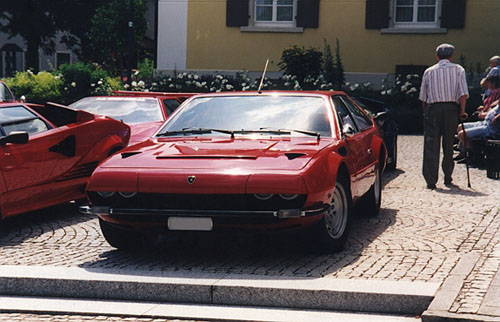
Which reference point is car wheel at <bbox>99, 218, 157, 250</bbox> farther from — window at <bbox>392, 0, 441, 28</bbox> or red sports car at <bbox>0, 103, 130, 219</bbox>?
window at <bbox>392, 0, 441, 28</bbox>

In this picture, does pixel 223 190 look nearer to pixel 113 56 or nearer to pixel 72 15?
pixel 113 56

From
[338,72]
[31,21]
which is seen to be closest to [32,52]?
[31,21]

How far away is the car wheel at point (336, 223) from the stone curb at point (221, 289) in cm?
86

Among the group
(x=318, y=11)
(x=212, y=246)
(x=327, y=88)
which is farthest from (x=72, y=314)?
(x=318, y=11)

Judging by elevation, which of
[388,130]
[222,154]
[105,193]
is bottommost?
[388,130]

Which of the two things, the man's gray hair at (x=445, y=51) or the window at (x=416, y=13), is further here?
the window at (x=416, y=13)

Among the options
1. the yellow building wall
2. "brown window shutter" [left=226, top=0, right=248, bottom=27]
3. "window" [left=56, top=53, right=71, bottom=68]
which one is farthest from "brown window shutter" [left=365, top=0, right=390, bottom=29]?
"window" [left=56, top=53, right=71, bottom=68]

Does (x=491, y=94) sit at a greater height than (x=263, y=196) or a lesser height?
greater

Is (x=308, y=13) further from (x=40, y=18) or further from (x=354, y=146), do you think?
(x=40, y=18)

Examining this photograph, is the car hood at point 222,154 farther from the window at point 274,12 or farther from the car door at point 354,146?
the window at point 274,12

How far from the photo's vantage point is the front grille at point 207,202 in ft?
22.4

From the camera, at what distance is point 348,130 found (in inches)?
325

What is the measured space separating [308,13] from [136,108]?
12.5 meters

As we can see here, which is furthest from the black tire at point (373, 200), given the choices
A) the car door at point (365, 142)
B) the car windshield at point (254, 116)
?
the car windshield at point (254, 116)
